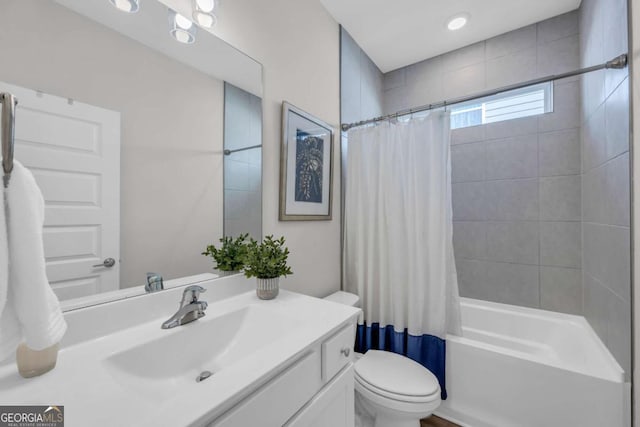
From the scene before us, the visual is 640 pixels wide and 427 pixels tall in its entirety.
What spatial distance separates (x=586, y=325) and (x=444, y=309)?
1062mm

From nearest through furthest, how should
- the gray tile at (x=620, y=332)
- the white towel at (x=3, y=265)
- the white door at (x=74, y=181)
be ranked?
the white towel at (x=3, y=265), the white door at (x=74, y=181), the gray tile at (x=620, y=332)

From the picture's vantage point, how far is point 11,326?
476mm

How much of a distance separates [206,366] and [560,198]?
2.43 meters

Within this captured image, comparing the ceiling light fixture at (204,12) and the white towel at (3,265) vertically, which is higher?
the ceiling light fixture at (204,12)

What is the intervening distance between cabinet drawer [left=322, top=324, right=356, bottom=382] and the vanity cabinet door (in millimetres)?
37

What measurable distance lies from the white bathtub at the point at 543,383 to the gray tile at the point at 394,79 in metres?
2.27

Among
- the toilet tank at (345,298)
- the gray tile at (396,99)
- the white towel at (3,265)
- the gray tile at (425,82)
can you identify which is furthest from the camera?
the gray tile at (396,99)

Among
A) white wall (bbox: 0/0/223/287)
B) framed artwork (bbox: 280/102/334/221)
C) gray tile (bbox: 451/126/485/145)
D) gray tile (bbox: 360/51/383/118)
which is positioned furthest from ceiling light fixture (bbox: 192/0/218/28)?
gray tile (bbox: 451/126/485/145)

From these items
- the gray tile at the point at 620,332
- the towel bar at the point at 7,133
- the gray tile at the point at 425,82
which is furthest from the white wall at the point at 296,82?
the gray tile at the point at 620,332

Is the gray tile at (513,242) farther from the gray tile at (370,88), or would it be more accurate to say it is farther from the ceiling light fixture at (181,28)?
the ceiling light fixture at (181,28)

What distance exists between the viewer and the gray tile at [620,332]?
1092 mm

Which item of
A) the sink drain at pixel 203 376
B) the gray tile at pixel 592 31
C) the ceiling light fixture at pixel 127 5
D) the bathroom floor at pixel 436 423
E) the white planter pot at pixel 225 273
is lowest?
the bathroom floor at pixel 436 423

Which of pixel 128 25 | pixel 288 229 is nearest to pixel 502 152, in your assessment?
pixel 288 229

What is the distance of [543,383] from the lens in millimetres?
1276
